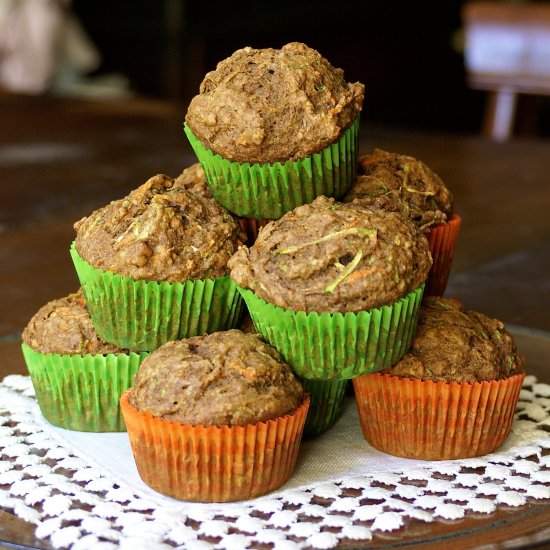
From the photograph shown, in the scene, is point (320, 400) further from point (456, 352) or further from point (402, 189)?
point (402, 189)

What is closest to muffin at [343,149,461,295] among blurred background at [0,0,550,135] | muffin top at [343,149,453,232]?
muffin top at [343,149,453,232]

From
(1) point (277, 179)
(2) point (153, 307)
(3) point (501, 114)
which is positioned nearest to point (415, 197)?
(1) point (277, 179)

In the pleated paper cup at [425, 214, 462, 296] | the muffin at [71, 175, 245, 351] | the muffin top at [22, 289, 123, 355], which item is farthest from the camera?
the pleated paper cup at [425, 214, 462, 296]

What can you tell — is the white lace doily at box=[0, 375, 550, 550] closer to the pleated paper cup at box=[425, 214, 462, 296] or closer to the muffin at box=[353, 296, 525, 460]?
the muffin at box=[353, 296, 525, 460]

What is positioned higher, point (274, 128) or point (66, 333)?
point (274, 128)

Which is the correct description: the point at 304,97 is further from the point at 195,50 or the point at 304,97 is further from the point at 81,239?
the point at 195,50

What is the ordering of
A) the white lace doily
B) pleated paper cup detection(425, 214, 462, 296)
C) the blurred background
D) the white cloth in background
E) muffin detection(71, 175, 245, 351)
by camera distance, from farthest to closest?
1. the blurred background
2. the white cloth in background
3. pleated paper cup detection(425, 214, 462, 296)
4. muffin detection(71, 175, 245, 351)
5. the white lace doily

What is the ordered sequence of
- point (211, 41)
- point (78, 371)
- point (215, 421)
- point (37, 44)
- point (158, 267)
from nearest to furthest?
1. point (215, 421)
2. point (158, 267)
3. point (78, 371)
4. point (37, 44)
5. point (211, 41)
